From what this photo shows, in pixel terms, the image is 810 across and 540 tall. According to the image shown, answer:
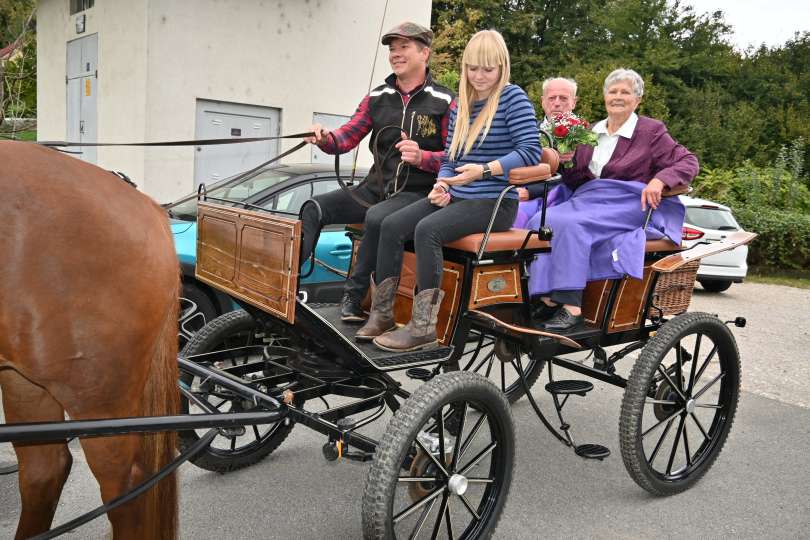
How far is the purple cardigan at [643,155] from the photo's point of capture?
364 centimetres

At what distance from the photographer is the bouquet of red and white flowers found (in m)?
3.62

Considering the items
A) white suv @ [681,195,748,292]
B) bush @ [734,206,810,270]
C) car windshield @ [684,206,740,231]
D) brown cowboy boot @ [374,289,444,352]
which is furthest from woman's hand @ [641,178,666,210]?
bush @ [734,206,810,270]

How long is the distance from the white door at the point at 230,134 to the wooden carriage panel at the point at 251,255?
22.4 ft

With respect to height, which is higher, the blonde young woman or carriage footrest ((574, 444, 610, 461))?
the blonde young woman

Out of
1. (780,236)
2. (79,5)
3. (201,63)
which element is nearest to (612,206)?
(201,63)

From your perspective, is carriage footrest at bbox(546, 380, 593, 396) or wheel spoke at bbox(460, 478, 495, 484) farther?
carriage footrest at bbox(546, 380, 593, 396)

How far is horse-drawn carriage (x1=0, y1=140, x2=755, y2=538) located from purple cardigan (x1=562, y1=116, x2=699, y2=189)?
42cm

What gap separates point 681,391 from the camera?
365 centimetres

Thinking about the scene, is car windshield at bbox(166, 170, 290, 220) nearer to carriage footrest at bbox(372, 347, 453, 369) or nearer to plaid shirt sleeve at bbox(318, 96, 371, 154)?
plaid shirt sleeve at bbox(318, 96, 371, 154)

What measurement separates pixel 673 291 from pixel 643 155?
2.59 ft

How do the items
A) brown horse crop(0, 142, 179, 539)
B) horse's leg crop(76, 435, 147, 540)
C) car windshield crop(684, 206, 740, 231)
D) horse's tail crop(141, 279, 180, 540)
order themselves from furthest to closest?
car windshield crop(684, 206, 740, 231), horse's tail crop(141, 279, 180, 540), horse's leg crop(76, 435, 147, 540), brown horse crop(0, 142, 179, 539)

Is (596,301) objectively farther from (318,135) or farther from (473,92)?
(318,135)

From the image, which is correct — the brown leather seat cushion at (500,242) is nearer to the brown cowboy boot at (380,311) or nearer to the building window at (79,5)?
the brown cowboy boot at (380,311)

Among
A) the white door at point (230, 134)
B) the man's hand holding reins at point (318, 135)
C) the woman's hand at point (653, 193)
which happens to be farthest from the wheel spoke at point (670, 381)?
the white door at point (230, 134)
